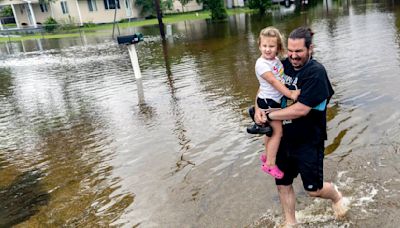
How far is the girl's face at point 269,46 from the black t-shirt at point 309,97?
0.21 m

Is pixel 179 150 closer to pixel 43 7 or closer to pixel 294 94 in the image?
pixel 294 94

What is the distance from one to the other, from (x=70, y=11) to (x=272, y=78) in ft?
141

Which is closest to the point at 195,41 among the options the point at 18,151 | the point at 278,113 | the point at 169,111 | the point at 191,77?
the point at 191,77

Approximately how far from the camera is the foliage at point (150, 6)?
4478 centimetres

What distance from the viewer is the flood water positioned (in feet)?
13.8

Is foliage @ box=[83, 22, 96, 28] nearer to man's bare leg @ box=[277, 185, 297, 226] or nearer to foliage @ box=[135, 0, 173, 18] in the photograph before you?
foliage @ box=[135, 0, 173, 18]

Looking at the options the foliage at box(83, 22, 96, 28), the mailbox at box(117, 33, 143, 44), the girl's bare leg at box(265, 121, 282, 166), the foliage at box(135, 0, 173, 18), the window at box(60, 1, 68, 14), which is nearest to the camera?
the girl's bare leg at box(265, 121, 282, 166)

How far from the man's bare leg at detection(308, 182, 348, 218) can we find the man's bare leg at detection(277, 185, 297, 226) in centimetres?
20

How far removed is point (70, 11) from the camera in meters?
41.6

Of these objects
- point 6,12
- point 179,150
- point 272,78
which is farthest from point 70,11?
point 272,78

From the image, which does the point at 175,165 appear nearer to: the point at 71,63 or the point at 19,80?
the point at 19,80

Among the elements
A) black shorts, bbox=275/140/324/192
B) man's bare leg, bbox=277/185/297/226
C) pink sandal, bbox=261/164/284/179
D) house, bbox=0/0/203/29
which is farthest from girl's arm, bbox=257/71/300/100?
house, bbox=0/0/203/29

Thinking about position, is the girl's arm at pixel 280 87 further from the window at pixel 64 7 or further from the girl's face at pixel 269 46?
the window at pixel 64 7

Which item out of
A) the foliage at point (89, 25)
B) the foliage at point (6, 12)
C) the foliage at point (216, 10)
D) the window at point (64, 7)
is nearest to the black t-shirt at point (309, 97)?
the foliage at point (216, 10)
